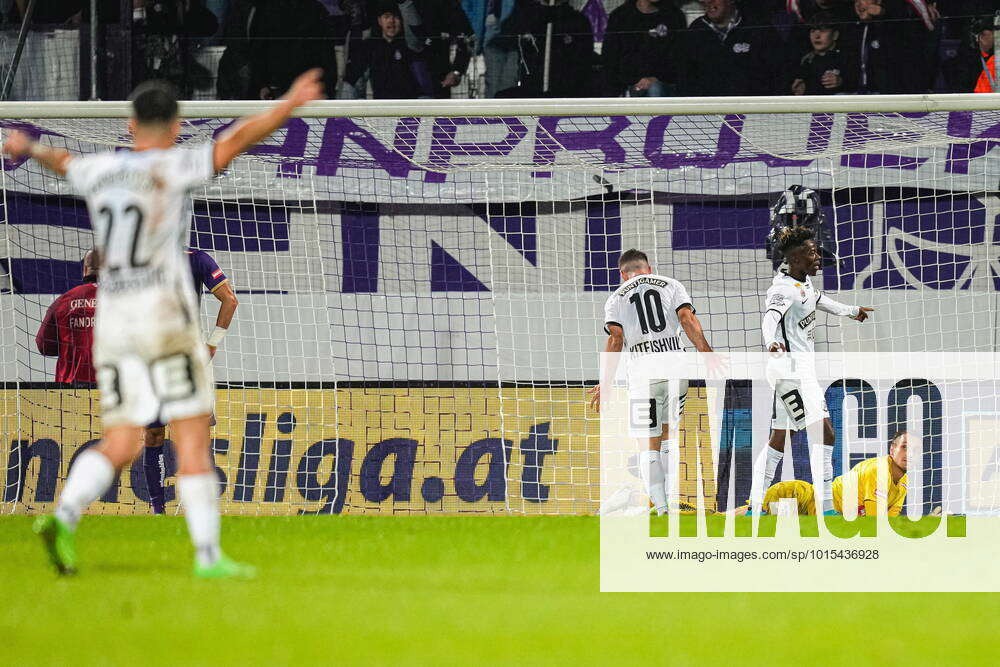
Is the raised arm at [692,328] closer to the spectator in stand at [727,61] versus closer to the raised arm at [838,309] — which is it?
the raised arm at [838,309]

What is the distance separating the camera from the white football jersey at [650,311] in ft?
27.7

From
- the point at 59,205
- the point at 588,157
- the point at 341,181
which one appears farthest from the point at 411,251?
the point at 59,205

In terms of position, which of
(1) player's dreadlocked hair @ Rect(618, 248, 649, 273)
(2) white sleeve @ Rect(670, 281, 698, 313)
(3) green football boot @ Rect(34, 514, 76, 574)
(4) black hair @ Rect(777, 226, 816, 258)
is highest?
(4) black hair @ Rect(777, 226, 816, 258)

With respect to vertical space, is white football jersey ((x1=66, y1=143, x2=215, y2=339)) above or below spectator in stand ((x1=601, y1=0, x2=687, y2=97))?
below

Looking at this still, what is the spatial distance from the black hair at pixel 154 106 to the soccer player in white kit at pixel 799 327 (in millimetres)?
4752

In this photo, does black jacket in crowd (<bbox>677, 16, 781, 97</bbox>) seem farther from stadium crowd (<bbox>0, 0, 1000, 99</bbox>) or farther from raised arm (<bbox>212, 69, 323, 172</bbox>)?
raised arm (<bbox>212, 69, 323, 172</bbox>)

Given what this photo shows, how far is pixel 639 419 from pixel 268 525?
269 centimetres

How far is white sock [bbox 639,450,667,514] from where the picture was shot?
8.45 meters

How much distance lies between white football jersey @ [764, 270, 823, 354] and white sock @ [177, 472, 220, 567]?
15.7 feet

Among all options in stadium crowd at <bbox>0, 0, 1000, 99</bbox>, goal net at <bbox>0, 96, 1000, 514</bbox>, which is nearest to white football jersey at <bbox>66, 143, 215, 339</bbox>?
goal net at <bbox>0, 96, 1000, 514</bbox>

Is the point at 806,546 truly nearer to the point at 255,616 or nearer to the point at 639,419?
the point at 639,419

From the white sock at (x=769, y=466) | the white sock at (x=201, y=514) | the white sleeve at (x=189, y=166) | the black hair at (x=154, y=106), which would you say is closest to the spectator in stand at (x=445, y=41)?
the white sock at (x=769, y=466)

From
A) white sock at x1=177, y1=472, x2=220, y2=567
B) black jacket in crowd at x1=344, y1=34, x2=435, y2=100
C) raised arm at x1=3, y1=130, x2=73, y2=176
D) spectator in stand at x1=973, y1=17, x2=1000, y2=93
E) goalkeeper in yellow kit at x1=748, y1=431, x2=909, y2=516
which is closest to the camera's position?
white sock at x1=177, y1=472, x2=220, y2=567

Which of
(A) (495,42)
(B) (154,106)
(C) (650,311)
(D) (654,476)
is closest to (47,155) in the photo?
(B) (154,106)
